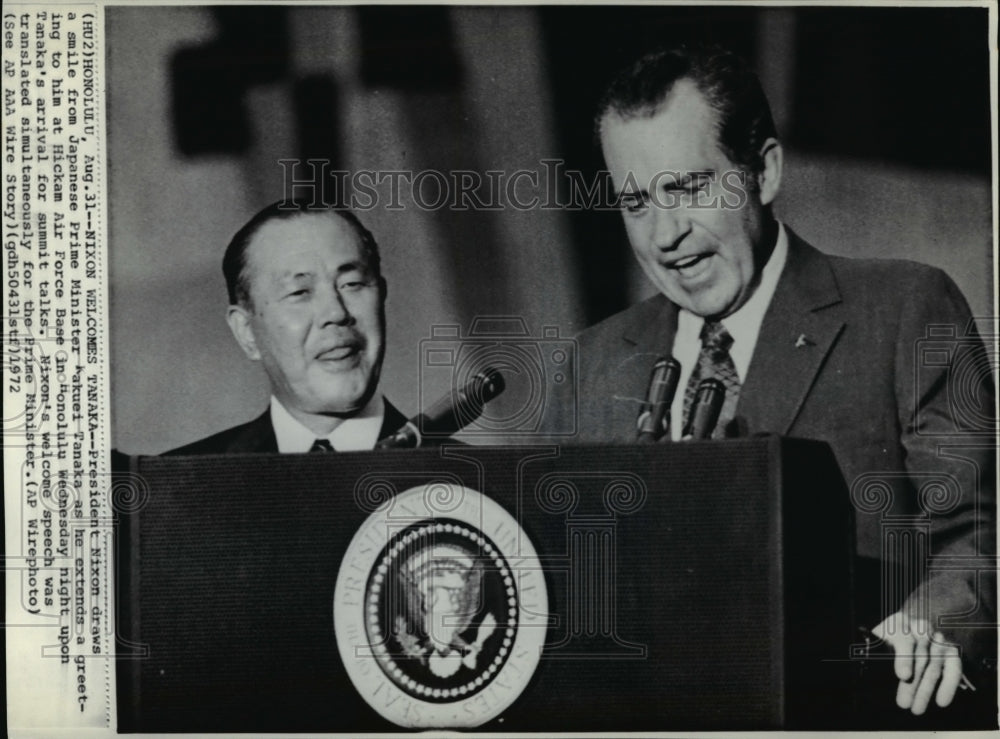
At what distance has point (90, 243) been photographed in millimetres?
1869

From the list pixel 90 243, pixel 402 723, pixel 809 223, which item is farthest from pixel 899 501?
pixel 90 243

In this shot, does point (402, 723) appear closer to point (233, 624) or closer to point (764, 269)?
point (233, 624)

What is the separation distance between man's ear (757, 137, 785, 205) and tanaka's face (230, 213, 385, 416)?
28.0 inches

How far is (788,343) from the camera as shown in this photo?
72.2 inches

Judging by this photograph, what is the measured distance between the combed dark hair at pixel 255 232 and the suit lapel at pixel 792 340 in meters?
0.70

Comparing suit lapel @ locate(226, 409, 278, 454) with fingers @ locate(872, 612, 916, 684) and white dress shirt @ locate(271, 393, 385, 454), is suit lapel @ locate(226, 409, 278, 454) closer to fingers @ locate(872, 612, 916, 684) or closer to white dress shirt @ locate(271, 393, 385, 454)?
white dress shirt @ locate(271, 393, 385, 454)

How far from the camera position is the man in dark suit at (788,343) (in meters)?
1.83

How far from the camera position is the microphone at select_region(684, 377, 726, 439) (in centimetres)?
182

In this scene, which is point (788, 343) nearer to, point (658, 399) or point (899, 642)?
point (658, 399)

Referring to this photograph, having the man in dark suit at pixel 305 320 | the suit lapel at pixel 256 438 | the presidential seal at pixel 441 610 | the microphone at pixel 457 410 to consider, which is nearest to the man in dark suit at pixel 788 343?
the microphone at pixel 457 410

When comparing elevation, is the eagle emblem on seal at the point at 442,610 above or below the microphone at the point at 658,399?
below

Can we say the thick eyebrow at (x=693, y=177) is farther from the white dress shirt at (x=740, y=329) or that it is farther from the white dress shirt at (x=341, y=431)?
the white dress shirt at (x=341, y=431)

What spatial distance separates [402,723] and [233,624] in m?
0.35

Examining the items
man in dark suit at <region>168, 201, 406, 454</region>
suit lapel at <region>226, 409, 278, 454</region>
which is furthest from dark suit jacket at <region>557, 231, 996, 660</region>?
suit lapel at <region>226, 409, 278, 454</region>
